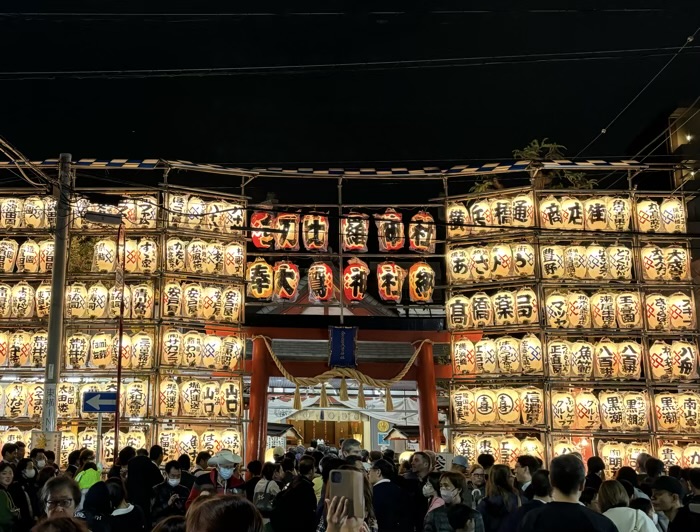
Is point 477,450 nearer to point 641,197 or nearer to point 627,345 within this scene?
point 627,345

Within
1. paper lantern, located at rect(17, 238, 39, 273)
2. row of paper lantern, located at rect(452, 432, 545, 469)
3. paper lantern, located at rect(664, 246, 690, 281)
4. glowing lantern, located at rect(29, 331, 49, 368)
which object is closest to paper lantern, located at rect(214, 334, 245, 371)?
glowing lantern, located at rect(29, 331, 49, 368)

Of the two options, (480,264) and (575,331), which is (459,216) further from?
(575,331)

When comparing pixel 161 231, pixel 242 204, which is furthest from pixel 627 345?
pixel 161 231

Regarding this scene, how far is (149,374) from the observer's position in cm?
1762

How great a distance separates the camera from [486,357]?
1795 centimetres

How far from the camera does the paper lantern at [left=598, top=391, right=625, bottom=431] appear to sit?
17422 mm

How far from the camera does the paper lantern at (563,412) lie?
57.1 feet

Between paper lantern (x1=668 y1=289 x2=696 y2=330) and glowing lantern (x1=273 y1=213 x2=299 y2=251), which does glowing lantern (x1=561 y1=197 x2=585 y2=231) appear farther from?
glowing lantern (x1=273 y1=213 x2=299 y2=251)

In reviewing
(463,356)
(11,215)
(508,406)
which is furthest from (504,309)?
(11,215)

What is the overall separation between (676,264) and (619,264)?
1611 millimetres

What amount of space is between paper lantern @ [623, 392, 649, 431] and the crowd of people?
21.7ft

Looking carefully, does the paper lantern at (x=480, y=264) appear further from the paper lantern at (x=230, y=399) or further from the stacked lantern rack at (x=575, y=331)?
the paper lantern at (x=230, y=399)

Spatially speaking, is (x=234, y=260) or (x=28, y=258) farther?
(x=234, y=260)

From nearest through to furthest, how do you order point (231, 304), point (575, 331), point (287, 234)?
point (575, 331) → point (231, 304) → point (287, 234)
